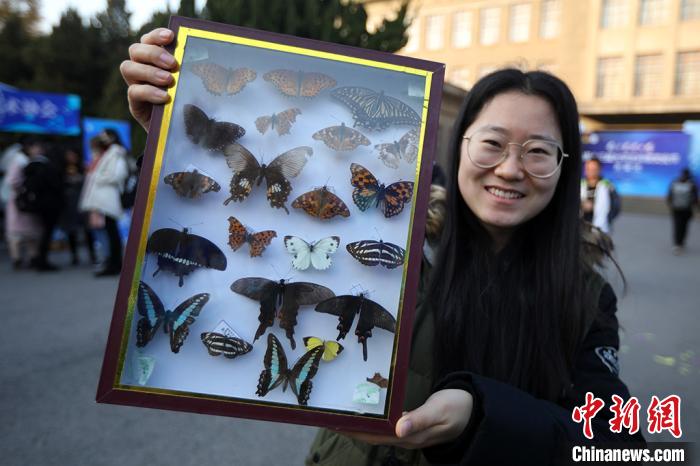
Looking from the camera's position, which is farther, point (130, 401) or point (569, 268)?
point (569, 268)

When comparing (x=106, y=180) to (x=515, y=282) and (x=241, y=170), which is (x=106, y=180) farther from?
(x=515, y=282)

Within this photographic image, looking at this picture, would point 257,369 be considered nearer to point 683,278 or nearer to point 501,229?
point 501,229

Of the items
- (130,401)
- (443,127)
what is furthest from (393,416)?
(443,127)

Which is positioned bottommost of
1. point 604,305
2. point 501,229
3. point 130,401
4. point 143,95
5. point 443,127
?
point 130,401

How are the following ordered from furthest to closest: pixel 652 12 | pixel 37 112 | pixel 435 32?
pixel 435 32 < pixel 652 12 < pixel 37 112

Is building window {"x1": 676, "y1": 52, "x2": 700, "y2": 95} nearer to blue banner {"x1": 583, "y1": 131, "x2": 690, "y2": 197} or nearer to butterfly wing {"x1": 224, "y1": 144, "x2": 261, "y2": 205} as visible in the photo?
blue banner {"x1": 583, "y1": 131, "x2": 690, "y2": 197}

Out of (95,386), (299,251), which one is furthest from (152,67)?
(95,386)

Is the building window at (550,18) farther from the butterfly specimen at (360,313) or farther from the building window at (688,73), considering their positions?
the butterfly specimen at (360,313)
